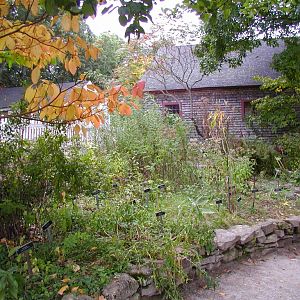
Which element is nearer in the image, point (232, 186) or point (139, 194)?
point (139, 194)

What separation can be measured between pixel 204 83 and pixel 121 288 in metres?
13.4

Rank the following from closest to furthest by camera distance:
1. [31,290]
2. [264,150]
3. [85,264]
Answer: [31,290] < [85,264] < [264,150]

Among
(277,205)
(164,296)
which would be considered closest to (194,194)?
(277,205)

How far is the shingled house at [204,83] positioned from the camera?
49.0 ft

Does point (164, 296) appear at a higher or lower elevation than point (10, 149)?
lower

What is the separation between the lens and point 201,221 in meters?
4.05

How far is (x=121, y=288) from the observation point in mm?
2904

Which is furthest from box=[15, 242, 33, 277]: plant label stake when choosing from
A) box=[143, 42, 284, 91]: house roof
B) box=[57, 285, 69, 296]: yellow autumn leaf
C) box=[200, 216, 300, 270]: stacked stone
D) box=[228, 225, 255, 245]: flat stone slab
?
box=[143, 42, 284, 91]: house roof

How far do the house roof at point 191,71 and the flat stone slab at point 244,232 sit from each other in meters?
10.7

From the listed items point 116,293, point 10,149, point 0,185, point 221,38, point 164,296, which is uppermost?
point 221,38

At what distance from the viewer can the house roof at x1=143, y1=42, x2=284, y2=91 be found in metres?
15.0

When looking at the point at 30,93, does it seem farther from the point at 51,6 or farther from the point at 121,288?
the point at 121,288

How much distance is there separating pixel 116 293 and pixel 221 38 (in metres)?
8.08

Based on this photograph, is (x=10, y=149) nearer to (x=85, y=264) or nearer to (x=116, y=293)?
(x=85, y=264)
